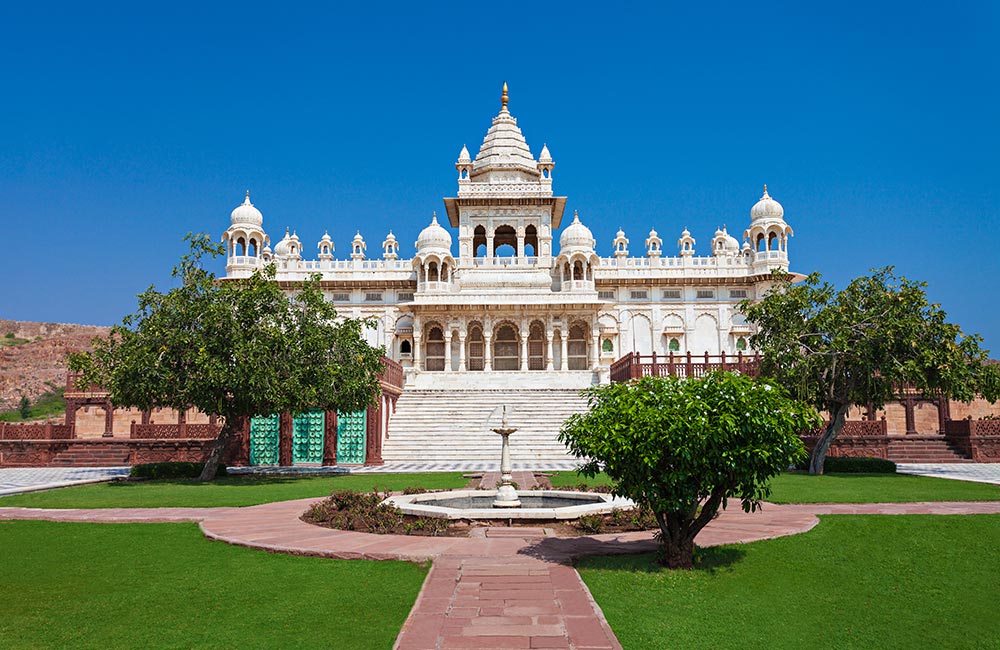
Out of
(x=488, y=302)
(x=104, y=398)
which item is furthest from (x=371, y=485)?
(x=488, y=302)

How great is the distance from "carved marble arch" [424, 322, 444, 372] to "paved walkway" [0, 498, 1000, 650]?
2980cm

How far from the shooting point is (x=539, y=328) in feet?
141

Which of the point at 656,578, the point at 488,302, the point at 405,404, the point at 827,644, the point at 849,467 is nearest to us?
the point at 827,644

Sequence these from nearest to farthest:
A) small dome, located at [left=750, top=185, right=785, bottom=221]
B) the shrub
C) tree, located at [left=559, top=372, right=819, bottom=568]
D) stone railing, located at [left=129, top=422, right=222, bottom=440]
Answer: tree, located at [left=559, top=372, right=819, bottom=568] → the shrub → stone railing, located at [left=129, top=422, right=222, bottom=440] → small dome, located at [left=750, top=185, right=785, bottom=221]

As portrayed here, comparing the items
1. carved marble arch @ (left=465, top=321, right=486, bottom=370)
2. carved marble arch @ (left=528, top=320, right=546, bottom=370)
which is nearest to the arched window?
carved marble arch @ (left=528, top=320, right=546, bottom=370)

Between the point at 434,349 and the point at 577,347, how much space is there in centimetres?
783

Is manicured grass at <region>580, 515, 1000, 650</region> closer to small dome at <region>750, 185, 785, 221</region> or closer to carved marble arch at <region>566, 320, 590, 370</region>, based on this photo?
carved marble arch at <region>566, 320, 590, 370</region>

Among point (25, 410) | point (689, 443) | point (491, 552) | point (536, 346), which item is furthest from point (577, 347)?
point (689, 443)

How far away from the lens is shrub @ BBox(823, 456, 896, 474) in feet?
63.0

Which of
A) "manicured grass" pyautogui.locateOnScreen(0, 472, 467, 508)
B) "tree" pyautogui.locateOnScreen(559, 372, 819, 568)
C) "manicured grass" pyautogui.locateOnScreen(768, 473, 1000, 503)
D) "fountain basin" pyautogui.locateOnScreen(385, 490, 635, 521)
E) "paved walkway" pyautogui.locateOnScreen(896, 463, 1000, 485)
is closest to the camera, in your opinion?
→ "tree" pyautogui.locateOnScreen(559, 372, 819, 568)

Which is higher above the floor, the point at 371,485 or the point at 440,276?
the point at 440,276

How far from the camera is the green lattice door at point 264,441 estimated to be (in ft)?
79.2

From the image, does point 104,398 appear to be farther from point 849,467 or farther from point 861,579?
point 861,579

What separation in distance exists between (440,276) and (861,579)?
119ft
